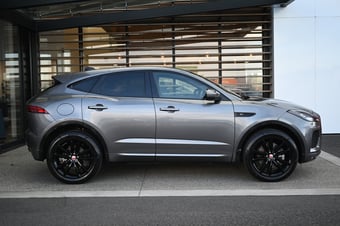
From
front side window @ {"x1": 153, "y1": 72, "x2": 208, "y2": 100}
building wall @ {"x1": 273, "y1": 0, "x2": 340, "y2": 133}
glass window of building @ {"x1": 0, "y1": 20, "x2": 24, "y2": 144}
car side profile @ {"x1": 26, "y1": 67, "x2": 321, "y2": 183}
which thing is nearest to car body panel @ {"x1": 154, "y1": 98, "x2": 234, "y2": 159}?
car side profile @ {"x1": 26, "y1": 67, "x2": 321, "y2": 183}

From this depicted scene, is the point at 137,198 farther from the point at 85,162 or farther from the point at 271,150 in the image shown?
the point at 271,150

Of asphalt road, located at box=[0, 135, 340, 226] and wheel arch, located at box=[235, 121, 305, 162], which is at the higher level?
wheel arch, located at box=[235, 121, 305, 162]

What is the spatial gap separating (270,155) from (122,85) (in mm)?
2499

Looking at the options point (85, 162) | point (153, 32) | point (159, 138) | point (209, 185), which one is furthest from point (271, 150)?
point (153, 32)

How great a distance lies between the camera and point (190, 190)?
6.09m

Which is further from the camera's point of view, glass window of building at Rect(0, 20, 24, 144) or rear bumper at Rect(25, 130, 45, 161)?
glass window of building at Rect(0, 20, 24, 144)

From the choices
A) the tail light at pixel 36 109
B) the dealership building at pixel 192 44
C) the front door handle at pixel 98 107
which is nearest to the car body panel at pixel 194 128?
the front door handle at pixel 98 107

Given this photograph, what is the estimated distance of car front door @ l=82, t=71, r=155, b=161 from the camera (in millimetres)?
6305

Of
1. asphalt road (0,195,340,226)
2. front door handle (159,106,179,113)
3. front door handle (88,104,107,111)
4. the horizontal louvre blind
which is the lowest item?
asphalt road (0,195,340,226)

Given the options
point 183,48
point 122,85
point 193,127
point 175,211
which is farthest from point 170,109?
point 183,48

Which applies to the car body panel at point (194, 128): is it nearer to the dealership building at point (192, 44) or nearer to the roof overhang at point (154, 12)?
the roof overhang at point (154, 12)

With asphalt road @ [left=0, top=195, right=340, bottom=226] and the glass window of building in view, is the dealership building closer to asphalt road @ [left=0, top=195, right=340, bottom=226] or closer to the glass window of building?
the glass window of building

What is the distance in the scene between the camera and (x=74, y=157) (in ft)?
20.9

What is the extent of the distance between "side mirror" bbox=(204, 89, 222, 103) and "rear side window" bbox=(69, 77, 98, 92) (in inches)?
68.3
